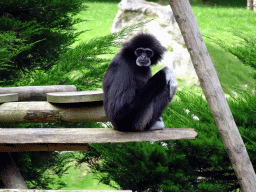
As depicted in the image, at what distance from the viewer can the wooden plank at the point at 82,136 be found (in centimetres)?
258

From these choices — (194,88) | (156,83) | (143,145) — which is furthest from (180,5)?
(194,88)

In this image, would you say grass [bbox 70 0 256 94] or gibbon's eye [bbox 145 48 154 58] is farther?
grass [bbox 70 0 256 94]

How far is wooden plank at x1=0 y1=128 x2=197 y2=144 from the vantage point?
2578 millimetres

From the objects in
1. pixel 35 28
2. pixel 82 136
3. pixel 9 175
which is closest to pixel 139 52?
pixel 82 136

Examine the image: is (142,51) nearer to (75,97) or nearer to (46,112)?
(75,97)

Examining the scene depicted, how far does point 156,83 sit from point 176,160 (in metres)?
1.29

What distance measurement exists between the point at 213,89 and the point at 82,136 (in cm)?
111

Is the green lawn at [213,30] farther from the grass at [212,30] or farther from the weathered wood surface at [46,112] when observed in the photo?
the weathered wood surface at [46,112]

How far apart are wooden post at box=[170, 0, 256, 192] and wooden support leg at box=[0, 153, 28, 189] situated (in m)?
2.05

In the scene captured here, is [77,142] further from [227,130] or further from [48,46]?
[48,46]

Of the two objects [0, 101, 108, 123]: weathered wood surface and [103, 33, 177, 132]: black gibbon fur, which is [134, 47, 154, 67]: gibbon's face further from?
[0, 101, 108, 123]: weathered wood surface

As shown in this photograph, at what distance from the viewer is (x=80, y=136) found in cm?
261

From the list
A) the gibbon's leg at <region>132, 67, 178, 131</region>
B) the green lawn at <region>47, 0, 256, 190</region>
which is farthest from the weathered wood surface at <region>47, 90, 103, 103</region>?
the green lawn at <region>47, 0, 256, 190</region>

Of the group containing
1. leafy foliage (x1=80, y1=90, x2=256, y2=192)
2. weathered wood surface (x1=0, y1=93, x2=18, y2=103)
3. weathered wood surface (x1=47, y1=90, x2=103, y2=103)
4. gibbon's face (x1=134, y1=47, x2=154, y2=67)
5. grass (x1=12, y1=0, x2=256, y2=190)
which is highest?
gibbon's face (x1=134, y1=47, x2=154, y2=67)
